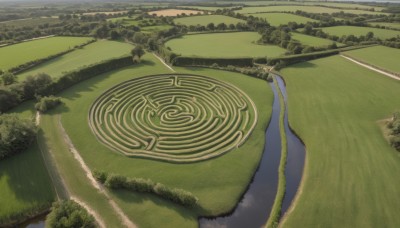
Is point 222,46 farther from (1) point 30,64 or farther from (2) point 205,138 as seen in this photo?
(1) point 30,64

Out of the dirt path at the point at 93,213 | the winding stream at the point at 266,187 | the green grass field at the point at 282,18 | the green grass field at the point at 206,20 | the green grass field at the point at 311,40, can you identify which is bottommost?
the winding stream at the point at 266,187

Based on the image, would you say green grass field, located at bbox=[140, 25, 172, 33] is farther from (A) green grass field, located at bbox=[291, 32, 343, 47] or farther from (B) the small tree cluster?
(B) the small tree cluster

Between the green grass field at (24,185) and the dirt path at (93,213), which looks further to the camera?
the green grass field at (24,185)

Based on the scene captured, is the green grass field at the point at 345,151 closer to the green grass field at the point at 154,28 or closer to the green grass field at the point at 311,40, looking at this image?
the green grass field at the point at 311,40

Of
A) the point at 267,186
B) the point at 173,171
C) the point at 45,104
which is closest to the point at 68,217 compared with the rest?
the point at 173,171

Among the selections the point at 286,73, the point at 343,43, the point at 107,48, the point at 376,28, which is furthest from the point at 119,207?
the point at 376,28

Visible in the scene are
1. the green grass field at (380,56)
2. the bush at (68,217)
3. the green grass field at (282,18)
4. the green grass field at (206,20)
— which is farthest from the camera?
the green grass field at (206,20)

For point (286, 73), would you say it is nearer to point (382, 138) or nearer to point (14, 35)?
point (382, 138)

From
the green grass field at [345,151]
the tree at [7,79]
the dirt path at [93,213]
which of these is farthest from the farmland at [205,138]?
the tree at [7,79]
